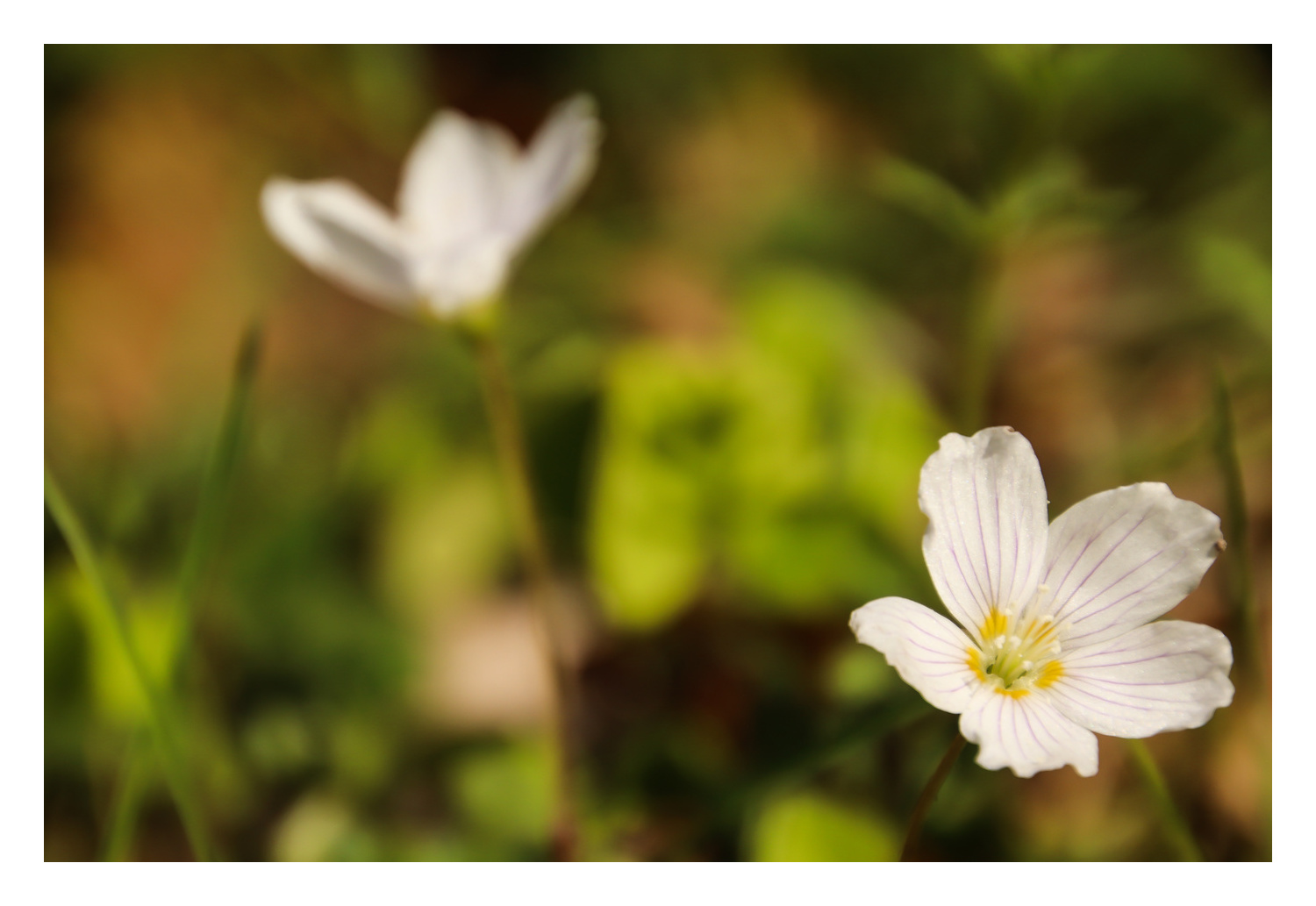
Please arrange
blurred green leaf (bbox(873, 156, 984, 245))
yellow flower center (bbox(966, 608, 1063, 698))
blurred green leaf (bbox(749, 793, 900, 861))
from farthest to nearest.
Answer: blurred green leaf (bbox(873, 156, 984, 245)) < blurred green leaf (bbox(749, 793, 900, 861)) < yellow flower center (bbox(966, 608, 1063, 698))

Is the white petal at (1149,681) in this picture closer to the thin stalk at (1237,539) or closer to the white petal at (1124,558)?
the white petal at (1124,558)

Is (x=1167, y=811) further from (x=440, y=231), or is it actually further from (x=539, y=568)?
(x=440, y=231)

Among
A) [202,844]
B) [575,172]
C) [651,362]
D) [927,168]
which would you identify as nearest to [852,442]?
A: [651,362]

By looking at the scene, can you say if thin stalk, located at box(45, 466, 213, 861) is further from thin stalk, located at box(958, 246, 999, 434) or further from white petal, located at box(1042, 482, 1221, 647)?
thin stalk, located at box(958, 246, 999, 434)

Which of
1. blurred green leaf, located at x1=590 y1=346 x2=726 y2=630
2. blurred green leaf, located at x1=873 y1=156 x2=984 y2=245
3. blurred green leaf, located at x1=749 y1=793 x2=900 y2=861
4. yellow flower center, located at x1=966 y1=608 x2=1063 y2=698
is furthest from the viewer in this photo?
blurred green leaf, located at x1=590 y1=346 x2=726 y2=630

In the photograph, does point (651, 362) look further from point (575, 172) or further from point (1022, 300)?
point (1022, 300)

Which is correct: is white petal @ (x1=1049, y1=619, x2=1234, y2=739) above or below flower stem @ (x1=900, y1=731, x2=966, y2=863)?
above

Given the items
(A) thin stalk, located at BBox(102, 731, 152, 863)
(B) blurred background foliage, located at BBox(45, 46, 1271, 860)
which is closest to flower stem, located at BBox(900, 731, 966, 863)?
(B) blurred background foliage, located at BBox(45, 46, 1271, 860)

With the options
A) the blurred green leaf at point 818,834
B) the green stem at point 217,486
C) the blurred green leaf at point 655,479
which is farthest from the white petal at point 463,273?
the blurred green leaf at point 818,834
